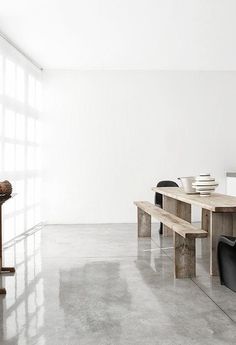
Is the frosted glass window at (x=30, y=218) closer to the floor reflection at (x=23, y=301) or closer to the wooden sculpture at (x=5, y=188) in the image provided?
the floor reflection at (x=23, y=301)

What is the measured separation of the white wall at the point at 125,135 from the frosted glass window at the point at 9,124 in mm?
1717

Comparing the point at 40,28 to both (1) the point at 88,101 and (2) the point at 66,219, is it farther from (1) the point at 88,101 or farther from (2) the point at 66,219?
(2) the point at 66,219

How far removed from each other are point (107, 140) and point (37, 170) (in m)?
1.42

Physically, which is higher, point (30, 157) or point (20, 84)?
point (20, 84)

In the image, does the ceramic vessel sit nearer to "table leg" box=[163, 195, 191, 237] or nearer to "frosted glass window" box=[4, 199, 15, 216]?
"table leg" box=[163, 195, 191, 237]

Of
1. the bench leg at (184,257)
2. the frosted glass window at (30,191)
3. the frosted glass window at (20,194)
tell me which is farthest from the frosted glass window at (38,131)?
the bench leg at (184,257)

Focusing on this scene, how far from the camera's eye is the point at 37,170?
822 centimetres

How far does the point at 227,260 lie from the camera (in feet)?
12.2

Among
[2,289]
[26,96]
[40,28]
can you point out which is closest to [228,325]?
[2,289]

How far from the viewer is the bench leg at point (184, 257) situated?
14.0 ft

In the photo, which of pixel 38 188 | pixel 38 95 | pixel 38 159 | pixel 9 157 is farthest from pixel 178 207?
pixel 38 95

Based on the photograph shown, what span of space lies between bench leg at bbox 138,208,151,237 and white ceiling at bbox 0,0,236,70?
8.36ft

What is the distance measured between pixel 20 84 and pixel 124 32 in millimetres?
1922

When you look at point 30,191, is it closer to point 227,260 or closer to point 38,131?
point 38,131
